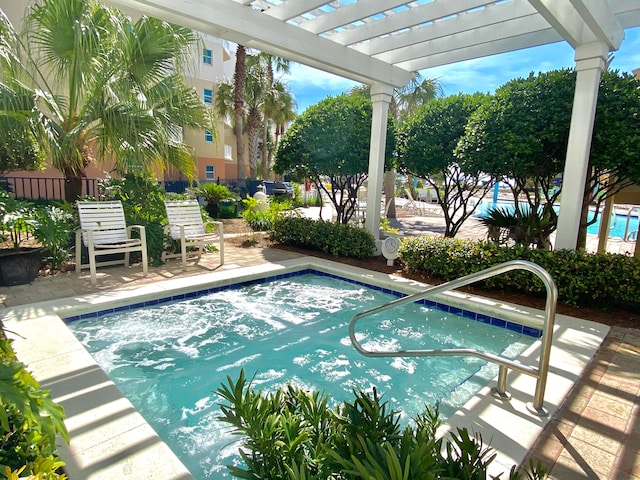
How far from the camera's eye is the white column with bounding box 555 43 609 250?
15.5 ft

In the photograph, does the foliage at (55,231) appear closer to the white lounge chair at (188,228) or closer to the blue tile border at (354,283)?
the white lounge chair at (188,228)

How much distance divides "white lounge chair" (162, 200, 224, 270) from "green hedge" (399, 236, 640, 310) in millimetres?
3514

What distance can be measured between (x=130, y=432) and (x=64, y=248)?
479cm

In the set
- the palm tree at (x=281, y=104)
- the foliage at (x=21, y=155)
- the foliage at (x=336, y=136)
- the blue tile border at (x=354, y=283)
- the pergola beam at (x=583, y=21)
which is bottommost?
the blue tile border at (x=354, y=283)

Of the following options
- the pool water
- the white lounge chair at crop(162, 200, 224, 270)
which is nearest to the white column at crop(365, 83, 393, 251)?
the pool water

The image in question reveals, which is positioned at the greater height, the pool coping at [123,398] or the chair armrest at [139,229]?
the chair armrest at [139,229]

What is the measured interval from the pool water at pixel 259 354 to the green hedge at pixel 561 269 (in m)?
0.94

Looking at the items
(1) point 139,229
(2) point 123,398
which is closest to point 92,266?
(1) point 139,229

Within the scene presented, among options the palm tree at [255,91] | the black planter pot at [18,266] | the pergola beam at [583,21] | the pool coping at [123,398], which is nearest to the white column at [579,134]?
the pergola beam at [583,21]

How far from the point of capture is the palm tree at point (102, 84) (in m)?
5.29

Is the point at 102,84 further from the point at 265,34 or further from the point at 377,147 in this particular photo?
the point at 377,147

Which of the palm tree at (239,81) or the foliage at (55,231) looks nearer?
the foliage at (55,231)

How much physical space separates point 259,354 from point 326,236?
157 inches

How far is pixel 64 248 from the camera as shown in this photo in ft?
19.5
